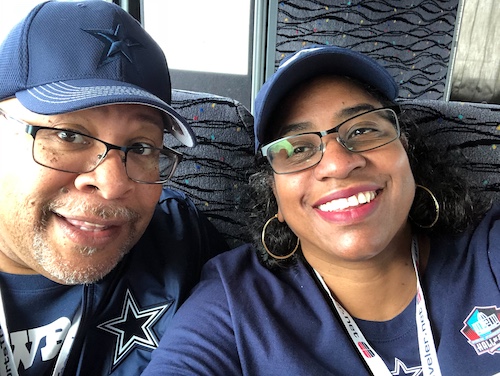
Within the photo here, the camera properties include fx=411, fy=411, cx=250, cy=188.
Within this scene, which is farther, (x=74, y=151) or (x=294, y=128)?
(x=294, y=128)

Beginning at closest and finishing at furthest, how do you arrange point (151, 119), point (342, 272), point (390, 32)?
point (151, 119), point (342, 272), point (390, 32)

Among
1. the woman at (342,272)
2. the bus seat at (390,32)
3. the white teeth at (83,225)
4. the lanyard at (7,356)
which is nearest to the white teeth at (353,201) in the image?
the woman at (342,272)

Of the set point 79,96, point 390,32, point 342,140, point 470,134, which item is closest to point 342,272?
point 342,140

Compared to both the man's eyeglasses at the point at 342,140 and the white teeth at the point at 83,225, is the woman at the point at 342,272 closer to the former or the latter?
the man's eyeglasses at the point at 342,140

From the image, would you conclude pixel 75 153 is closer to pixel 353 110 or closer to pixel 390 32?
pixel 353 110

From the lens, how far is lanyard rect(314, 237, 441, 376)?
2.71ft

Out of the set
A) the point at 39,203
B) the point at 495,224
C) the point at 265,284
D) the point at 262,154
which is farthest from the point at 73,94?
the point at 495,224

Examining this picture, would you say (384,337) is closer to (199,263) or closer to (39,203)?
(199,263)

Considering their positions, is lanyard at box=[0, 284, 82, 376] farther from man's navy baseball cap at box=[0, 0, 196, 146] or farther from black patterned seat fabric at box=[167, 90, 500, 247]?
black patterned seat fabric at box=[167, 90, 500, 247]

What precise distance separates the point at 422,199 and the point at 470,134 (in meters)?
0.28

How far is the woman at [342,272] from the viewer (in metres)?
0.83

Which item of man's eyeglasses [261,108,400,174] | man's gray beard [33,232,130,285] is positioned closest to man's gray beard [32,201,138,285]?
man's gray beard [33,232,130,285]

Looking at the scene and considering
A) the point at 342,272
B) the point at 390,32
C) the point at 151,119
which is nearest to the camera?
the point at 151,119

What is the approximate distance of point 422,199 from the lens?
1.08m
